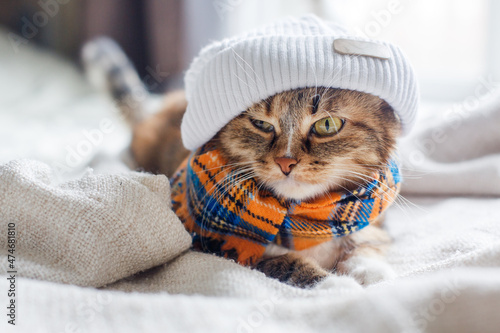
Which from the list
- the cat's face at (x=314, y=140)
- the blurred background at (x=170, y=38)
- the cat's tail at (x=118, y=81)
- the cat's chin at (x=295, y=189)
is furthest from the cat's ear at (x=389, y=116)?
the cat's tail at (x=118, y=81)

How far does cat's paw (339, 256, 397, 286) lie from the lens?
0.91 meters

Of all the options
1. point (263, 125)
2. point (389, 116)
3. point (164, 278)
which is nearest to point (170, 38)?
point (263, 125)

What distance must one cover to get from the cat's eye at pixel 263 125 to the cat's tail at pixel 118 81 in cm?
96

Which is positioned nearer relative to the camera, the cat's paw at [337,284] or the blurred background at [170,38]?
the cat's paw at [337,284]

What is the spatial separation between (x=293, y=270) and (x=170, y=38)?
2.11 m

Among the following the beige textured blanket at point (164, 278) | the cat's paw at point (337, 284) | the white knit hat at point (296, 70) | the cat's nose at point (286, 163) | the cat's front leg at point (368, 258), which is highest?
the white knit hat at point (296, 70)

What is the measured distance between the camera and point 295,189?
3.13 feet

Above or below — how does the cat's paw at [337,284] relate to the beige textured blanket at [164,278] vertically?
below

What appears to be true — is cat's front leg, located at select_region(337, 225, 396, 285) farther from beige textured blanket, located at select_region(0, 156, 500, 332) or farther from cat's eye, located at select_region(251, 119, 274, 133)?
cat's eye, located at select_region(251, 119, 274, 133)

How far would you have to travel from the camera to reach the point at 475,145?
1433 mm

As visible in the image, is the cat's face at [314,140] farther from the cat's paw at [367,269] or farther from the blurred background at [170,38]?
the blurred background at [170,38]

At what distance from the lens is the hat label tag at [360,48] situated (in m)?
0.88

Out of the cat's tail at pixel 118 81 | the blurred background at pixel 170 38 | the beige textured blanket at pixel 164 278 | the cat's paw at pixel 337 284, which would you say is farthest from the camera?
the blurred background at pixel 170 38

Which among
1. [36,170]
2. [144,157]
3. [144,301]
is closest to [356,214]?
[144,301]
